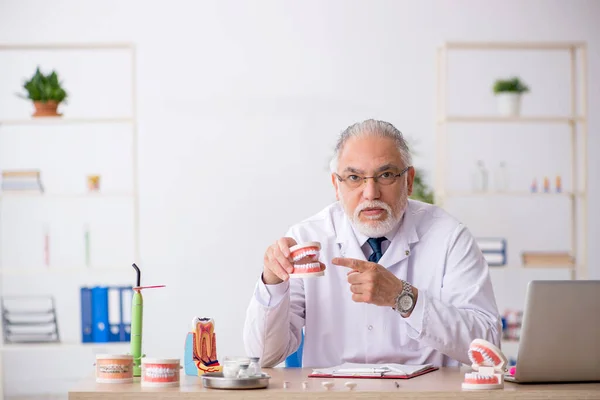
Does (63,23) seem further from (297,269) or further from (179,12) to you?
(297,269)

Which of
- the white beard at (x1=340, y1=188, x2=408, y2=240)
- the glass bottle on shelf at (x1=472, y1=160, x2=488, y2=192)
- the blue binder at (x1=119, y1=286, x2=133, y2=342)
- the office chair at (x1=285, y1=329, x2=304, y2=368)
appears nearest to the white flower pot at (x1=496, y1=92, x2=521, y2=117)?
the glass bottle on shelf at (x1=472, y1=160, x2=488, y2=192)

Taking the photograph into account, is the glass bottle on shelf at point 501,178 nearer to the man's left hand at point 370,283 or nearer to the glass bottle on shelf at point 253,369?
the man's left hand at point 370,283

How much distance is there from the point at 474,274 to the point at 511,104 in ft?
8.60

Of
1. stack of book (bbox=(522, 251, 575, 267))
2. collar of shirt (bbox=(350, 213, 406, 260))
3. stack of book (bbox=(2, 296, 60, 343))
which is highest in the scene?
collar of shirt (bbox=(350, 213, 406, 260))

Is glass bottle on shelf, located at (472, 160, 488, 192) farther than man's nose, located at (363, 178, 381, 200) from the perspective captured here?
Yes

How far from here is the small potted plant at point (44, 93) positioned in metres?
4.65

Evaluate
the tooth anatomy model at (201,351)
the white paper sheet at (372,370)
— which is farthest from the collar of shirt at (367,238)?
the tooth anatomy model at (201,351)

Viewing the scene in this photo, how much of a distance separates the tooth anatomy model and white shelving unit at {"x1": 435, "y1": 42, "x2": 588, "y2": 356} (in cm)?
286

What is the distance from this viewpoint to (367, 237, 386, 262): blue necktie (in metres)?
2.65

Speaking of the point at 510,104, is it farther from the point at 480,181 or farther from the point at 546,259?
the point at 546,259

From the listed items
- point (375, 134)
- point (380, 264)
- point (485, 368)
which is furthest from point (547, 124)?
point (485, 368)

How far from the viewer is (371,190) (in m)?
2.57

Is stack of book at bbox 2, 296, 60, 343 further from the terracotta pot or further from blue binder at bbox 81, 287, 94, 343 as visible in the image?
the terracotta pot

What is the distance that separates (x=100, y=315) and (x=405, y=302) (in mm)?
2746
